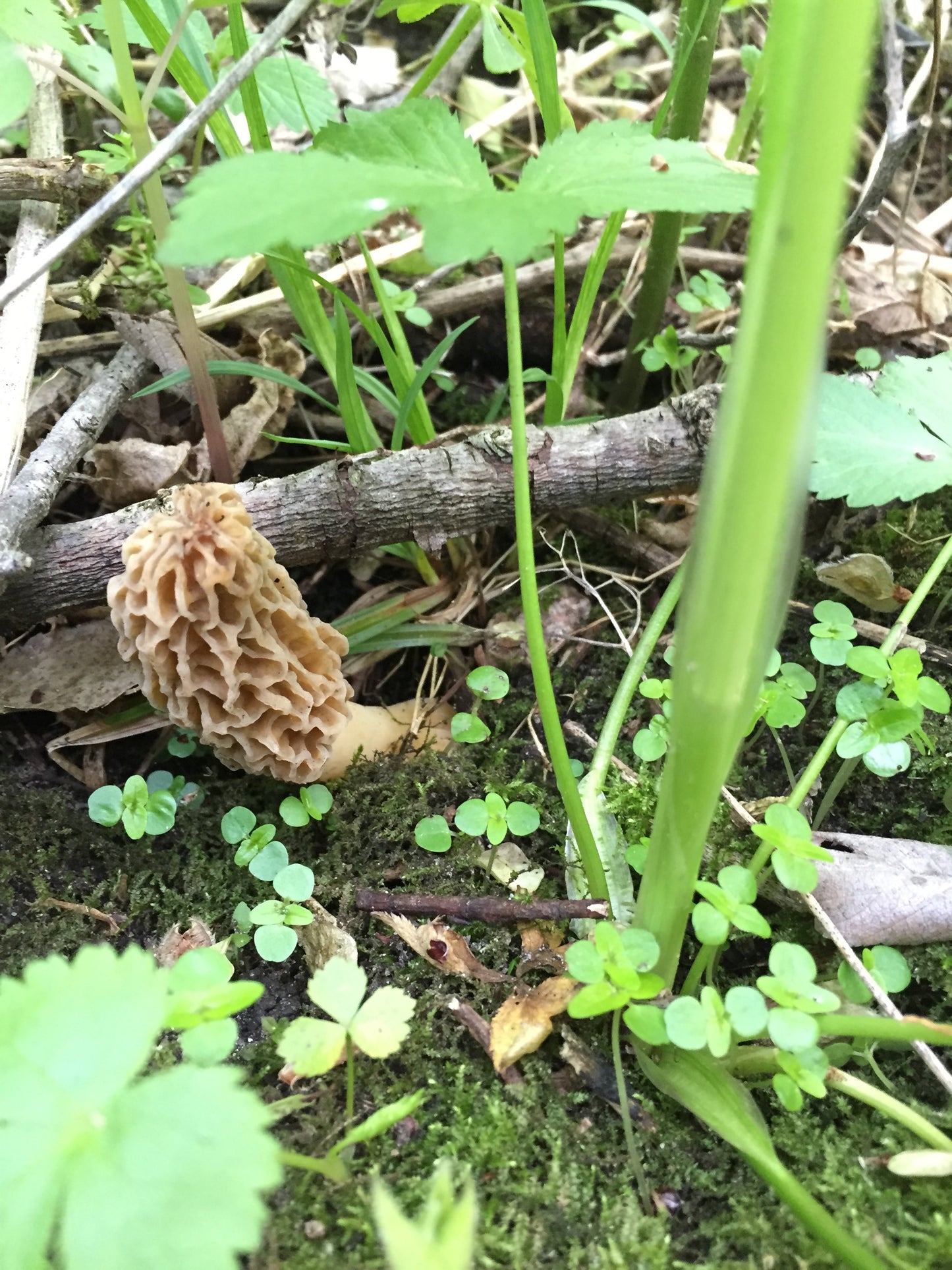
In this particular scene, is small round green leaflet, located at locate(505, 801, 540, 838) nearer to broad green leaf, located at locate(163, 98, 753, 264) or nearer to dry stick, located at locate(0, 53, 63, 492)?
broad green leaf, located at locate(163, 98, 753, 264)

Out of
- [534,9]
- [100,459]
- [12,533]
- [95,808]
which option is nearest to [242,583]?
[12,533]

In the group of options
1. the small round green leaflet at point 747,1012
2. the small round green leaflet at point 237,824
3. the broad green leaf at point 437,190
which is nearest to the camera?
the broad green leaf at point 437,190

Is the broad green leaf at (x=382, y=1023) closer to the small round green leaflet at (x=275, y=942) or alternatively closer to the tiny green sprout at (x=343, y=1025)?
the tiny green sprout at (x=343, y=1025)

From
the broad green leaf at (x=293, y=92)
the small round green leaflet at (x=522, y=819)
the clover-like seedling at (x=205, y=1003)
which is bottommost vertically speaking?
the small round green leaflet at (x=522, y=819)

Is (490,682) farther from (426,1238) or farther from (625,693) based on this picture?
(426,1238)

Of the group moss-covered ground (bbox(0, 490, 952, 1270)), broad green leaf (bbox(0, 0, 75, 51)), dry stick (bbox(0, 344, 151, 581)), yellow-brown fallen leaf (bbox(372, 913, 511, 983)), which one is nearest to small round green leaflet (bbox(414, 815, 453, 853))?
moss-covered ground (bbox(0, 490, 952, 1270))

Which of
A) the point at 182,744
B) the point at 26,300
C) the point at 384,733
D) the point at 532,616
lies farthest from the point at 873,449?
the point at 26,300

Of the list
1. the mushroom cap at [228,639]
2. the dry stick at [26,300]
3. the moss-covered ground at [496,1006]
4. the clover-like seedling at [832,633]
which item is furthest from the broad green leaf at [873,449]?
the dry stick at [26,300]
